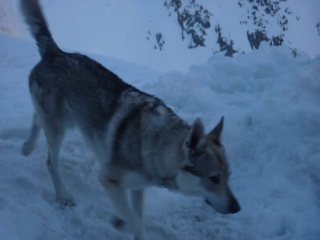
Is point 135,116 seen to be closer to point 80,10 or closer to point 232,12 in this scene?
point 80,10

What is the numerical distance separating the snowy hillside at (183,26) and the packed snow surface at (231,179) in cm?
6613

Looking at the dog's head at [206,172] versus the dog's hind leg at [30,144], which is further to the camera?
the dog's hind leg at [30,144]

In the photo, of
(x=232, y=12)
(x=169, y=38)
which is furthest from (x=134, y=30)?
(x=232, y=12)

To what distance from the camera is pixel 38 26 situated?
3.96m

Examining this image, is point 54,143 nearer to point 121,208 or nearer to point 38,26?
point 121,208

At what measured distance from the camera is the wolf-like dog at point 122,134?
279 cm

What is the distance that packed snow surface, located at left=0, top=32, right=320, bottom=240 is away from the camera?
3219 millimetres

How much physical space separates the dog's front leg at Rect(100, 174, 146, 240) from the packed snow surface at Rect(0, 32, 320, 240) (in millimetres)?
196

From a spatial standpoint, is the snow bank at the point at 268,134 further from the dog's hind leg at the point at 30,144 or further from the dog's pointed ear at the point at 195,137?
the dog's hind leg at the point at 30,144

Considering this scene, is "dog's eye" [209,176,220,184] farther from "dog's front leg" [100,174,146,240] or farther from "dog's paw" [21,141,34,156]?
"dog's paw" [21,141,34,156]

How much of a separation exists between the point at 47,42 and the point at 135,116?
158cm

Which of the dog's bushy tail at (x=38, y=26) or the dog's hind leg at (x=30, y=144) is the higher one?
the dog's bushy tail at (x=38, y=26)

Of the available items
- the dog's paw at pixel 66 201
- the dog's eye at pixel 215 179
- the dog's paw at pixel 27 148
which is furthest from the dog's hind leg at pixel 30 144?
the dog's eye at pixel 215 179

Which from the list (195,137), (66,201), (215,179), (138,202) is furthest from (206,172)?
(66,201)
